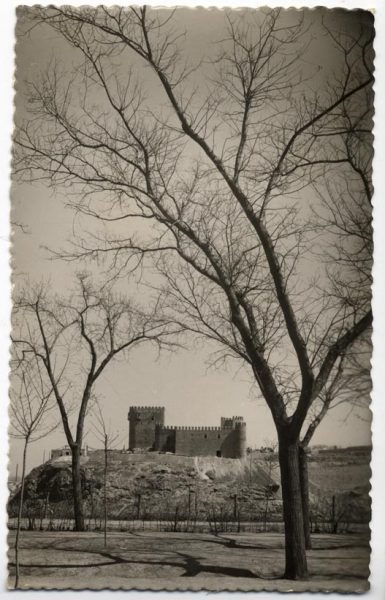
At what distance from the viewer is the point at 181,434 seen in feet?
18.0

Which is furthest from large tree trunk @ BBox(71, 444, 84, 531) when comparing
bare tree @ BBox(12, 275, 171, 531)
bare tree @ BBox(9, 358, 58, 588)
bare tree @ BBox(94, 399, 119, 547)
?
bare tree @ BBox(9, 358, 58, 588)

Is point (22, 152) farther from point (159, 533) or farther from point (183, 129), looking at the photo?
point (159, 533)

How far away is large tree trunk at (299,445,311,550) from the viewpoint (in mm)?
5445

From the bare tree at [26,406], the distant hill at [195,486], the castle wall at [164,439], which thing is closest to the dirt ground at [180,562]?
the distant hill at [195,486]

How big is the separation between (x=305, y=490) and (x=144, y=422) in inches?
54.3

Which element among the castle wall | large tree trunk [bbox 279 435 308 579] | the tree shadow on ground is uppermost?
the castle wall

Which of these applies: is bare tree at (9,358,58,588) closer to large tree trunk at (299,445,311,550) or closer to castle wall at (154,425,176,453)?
castle wall at (154,425,176,453)

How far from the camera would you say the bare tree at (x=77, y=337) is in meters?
5.59

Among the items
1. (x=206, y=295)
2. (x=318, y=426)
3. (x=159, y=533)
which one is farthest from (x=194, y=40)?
(x=159, y=533)

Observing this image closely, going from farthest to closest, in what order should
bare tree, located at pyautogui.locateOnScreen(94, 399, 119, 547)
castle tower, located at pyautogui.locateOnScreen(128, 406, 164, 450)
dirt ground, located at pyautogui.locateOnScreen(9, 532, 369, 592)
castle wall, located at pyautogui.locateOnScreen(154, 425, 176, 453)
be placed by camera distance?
1. bare tree, located at pyautogui.locateOnScreen(94, 399, 119, 547)
2. castle tower, located at pyautogui.locateOnScreen(128, 406, 164, 450)
3. castle wall, located at pyautogui.locateOnScreen(154, 425, 176, 453)
4. dirt ground, located at pyautogui.locateOnScreen(9, 532, 369, 592)

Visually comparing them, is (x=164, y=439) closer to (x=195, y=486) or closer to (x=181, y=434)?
(x=181, y=434)

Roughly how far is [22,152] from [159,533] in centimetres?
323

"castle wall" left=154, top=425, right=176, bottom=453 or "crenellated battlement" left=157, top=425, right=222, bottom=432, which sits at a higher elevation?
"crenellated battlement" left=157, top=425, right=222, bottom=432

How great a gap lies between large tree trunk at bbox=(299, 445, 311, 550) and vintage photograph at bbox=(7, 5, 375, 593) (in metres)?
0.01
